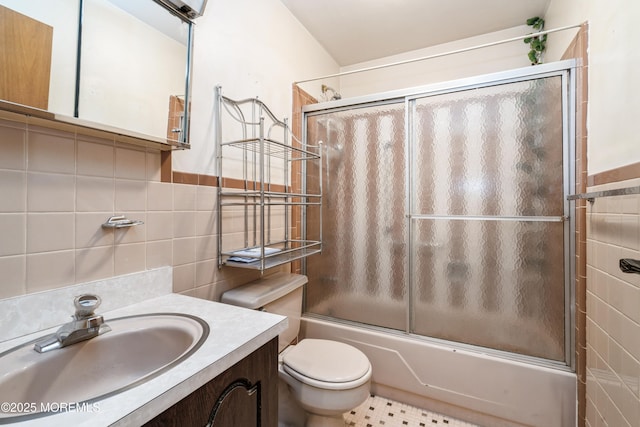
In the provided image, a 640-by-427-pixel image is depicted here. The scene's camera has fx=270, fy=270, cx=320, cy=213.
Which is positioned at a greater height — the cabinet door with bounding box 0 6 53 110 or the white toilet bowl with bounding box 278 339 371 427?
the cabinet door with bounding box 0 6 53 110

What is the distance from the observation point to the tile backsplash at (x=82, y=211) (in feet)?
2.25

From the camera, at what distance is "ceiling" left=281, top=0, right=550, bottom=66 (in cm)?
172

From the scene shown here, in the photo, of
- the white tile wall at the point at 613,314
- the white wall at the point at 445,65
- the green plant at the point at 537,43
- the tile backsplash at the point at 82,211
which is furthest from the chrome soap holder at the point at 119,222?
the green plant at the point at 537,43

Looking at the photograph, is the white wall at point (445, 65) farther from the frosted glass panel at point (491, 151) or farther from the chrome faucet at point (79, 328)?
the chrome faucet at point (79, 328)

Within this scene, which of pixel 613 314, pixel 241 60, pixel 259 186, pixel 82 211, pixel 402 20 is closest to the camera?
pixel 82 211

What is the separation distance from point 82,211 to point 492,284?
179 centimetres

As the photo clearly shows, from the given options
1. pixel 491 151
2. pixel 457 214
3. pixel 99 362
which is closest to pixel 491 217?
pixel 457 214

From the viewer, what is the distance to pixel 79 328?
0.67 meters

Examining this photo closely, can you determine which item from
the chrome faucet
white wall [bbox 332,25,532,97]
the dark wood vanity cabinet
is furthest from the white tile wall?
the chrome faucet

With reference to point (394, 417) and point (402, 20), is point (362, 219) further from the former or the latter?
point (402, 20)

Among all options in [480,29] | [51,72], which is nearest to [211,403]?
[51,72]

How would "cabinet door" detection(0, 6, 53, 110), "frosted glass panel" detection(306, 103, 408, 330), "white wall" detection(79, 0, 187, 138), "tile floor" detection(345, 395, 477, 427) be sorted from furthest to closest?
"frosted glass panel" detection(306, 103, 408, 330), "tile floor" detection(345, 395, 477, 427), "white wall" detection(79, 0, 187, 138), "cabinet door" detection(0, 6, 53, 110)

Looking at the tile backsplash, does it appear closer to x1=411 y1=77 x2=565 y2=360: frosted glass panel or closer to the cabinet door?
the cabinet door

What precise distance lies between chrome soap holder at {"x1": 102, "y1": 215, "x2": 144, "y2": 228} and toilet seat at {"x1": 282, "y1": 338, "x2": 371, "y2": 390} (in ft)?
2.90
